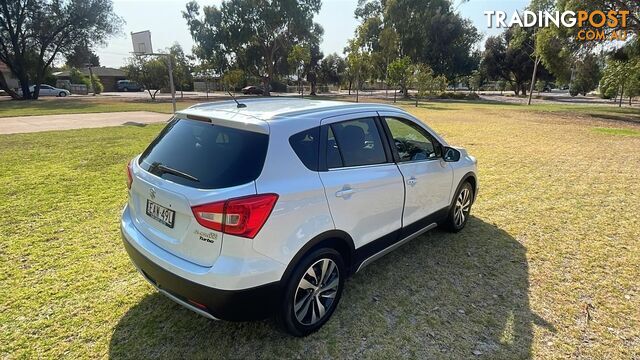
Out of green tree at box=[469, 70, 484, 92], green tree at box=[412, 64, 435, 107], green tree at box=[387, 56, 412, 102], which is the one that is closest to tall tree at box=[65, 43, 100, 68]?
green tree at box=[387, 56, 412, 102]

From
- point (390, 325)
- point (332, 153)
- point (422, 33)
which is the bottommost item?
point (390, 325)

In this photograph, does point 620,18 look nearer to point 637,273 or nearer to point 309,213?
point 637,273

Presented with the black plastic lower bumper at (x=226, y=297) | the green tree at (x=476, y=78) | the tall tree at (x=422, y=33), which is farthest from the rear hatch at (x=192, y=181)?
the green tree at (x=476, y=78)

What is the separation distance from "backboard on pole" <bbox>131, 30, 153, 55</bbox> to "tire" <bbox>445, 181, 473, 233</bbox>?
19142mm

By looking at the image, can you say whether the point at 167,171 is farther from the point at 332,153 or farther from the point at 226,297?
the point at 332,153

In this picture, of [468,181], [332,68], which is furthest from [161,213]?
[332,68]

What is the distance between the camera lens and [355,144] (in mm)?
2934

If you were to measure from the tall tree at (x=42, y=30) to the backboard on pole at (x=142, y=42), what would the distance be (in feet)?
67.2

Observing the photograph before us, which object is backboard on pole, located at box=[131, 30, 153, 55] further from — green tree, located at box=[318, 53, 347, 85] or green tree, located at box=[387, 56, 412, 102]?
green tree, located at box=[318, 53, 347, 85]

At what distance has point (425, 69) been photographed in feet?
109

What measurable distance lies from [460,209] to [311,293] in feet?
8.62

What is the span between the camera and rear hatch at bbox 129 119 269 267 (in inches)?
85.2

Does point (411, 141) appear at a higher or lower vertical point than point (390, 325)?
higher

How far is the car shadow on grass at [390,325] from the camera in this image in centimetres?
252
